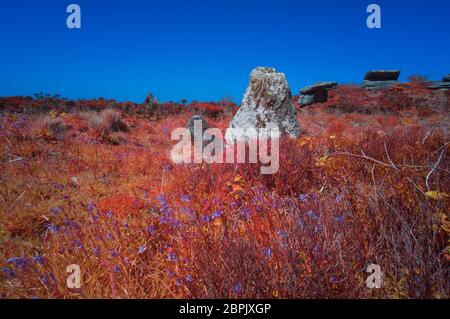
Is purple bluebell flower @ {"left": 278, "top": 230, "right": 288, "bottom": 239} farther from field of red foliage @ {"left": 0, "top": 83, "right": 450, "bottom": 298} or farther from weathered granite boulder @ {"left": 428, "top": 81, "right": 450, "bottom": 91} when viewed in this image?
weathered granite boulder @ {"left": 428, "top": 81, "right": 450, "bottom": 91}

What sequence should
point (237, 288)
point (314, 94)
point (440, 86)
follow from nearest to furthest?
point (237, 288), point (440, 86), point (314, 94)

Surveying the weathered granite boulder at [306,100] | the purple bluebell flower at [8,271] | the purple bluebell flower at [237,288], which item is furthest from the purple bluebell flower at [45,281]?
the weathered granite boulder at [306,100]

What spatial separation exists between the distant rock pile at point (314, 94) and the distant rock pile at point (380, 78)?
6.00 meters

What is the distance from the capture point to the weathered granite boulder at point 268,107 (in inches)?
307

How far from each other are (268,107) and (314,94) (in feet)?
70.0

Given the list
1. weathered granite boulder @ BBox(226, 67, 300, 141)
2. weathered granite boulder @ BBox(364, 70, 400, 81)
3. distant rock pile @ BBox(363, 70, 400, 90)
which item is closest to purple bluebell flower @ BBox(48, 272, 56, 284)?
weathered granite boulder @ BBox(226, 67, 300, 141)

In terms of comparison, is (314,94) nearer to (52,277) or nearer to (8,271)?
(52,277)

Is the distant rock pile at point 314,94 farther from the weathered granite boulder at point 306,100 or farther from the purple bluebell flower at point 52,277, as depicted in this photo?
the purple bluebell flower at point 52,277

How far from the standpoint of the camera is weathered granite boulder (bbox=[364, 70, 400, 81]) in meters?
30.8

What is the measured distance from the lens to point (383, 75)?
3108 centimetres

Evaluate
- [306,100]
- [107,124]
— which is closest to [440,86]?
[306,100]
